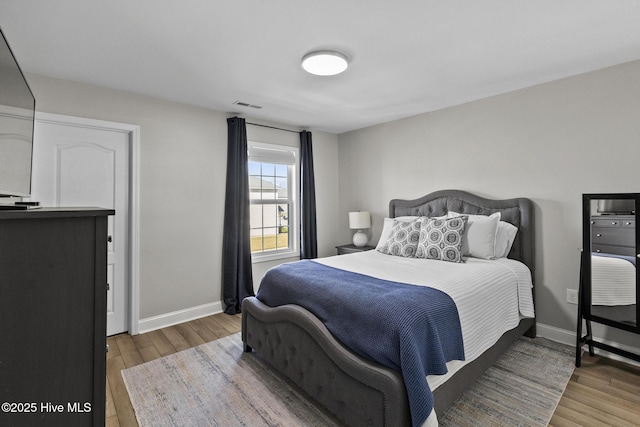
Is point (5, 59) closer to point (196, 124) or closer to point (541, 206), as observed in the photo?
point (196, 124)

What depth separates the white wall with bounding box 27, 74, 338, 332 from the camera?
3.01 meters

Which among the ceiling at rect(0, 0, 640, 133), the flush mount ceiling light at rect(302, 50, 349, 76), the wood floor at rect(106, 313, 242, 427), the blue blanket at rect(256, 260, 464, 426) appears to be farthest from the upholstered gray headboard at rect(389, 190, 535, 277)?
the wood floor at rect(106, 313, 242, 427)

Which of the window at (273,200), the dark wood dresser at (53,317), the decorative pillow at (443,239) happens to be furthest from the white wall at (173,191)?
the dark wood dresser at (53,317)

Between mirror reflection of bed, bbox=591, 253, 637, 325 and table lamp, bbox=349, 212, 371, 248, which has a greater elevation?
table lamp, bbox=349, 212, 371, 248

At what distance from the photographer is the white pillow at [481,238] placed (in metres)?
2.88

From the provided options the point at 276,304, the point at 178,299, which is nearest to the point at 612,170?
the point at 276,304

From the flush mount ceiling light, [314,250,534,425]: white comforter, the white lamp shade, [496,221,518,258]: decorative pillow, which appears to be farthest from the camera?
the white lamp shade

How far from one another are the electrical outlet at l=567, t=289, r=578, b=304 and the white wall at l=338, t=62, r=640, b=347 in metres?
0.04

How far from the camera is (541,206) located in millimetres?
2955

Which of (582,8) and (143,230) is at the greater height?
(582,8)

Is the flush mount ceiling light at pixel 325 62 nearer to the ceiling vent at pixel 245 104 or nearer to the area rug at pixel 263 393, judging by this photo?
the ceiling vent at pixel 245 104

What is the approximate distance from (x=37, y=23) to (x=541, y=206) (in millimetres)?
4150

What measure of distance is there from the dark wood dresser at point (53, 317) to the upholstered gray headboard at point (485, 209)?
332 centimetres

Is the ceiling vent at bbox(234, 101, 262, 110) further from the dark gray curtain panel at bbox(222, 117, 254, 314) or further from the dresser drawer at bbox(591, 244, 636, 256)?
the dresser drawer at bbox(591, 244, 636, 256)
